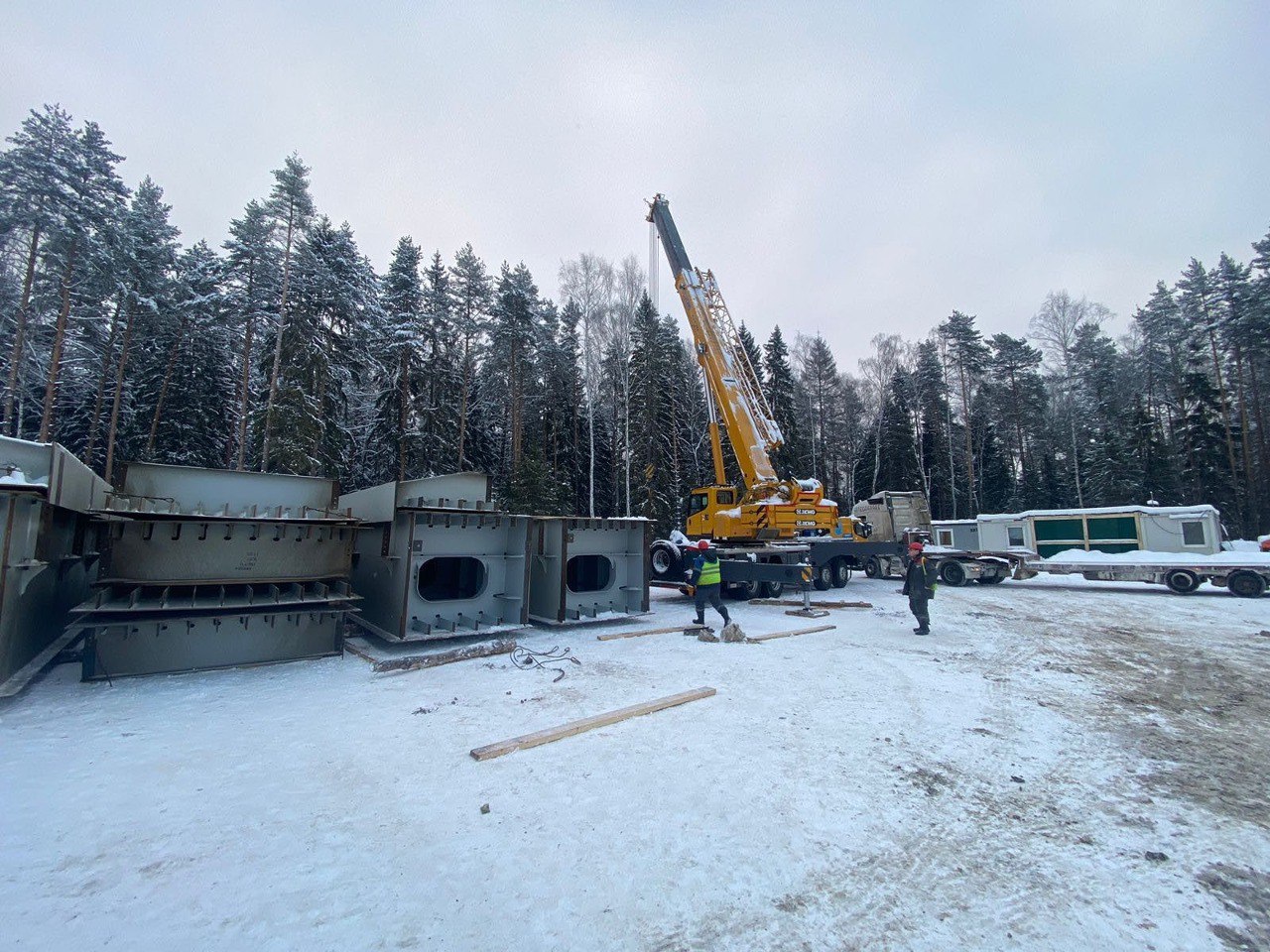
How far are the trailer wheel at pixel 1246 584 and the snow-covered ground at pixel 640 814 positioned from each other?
9.77m

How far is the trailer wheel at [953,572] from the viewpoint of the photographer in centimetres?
1653

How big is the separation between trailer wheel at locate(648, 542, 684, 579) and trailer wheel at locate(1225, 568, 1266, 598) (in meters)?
13.0

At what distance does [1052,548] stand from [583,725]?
18.7 meters

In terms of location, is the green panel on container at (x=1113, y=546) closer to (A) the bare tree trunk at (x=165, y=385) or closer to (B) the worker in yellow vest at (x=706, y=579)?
(B) the worker in yellow vest at (x=706, y=579)

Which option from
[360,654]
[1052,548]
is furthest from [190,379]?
[1052,548]

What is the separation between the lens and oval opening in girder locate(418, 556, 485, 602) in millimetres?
9977

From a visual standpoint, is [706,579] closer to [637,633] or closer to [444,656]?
[637,633]

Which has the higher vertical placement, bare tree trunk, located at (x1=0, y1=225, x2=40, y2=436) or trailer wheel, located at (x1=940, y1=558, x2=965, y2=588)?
bare tree trunk, located at (x1=0, y1=225, x2=40, y2=436)

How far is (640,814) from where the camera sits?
335cm

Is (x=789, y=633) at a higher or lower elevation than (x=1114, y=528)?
lower

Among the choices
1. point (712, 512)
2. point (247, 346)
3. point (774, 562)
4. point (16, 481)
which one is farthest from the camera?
point (247, 346)

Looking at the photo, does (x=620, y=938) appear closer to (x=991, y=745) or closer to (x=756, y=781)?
(x=756, y=781)

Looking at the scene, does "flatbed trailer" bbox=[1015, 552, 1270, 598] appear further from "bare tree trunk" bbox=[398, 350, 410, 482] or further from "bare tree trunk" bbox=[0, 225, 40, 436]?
"bare tree trunk" bbox=[0, 225, 40, 436]

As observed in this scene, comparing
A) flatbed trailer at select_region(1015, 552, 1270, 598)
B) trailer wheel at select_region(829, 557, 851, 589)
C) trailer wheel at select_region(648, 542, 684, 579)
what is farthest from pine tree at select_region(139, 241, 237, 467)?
flatbed trailer at select_region(1015, 552, 1270, 598)
